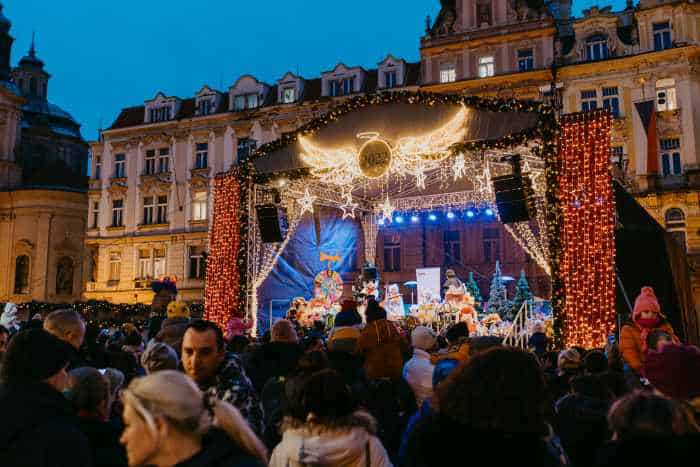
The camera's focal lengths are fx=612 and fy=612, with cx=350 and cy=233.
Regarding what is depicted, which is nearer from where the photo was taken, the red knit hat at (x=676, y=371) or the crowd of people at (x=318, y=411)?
the crowd of people at (x=318, y=411)

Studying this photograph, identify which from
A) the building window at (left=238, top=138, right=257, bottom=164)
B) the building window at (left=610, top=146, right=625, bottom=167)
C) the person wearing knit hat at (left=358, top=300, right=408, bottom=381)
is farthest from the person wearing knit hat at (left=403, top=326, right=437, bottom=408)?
the building window at (left=238, top=138, right=257, bottom=164)

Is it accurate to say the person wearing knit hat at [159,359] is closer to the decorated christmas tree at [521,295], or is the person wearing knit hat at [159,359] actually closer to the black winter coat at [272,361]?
the black winter coat at [272,361]

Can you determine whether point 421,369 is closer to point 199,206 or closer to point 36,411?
point 36,411

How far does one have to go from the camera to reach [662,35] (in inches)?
1014

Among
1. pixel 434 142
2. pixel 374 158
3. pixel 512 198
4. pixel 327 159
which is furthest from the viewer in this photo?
pixel 327 159

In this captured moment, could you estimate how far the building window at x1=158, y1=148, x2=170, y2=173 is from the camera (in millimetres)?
34688

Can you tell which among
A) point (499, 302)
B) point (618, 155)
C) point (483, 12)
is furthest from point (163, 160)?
point (618, 155)

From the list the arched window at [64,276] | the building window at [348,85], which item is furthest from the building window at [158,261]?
the building window at [348,85]

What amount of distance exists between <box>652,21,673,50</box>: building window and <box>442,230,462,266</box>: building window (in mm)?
11493

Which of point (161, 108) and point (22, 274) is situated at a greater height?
point (161, 108)

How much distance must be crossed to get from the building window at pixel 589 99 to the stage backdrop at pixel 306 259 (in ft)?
36.7

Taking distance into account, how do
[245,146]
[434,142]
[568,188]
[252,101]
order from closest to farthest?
[568,188], [434,142], [245,146], [252,101]

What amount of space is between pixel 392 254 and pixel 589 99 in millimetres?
11021

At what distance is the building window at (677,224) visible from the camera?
24.0 meters
